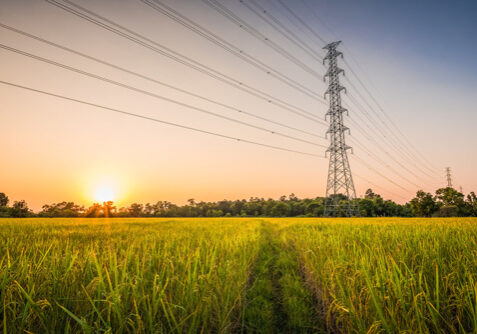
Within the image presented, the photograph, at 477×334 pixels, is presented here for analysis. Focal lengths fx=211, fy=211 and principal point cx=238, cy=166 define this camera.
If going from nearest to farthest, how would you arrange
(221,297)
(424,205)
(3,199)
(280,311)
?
1. (221,297)
2. (280,311)
3. (424,205)
4. (3,199)

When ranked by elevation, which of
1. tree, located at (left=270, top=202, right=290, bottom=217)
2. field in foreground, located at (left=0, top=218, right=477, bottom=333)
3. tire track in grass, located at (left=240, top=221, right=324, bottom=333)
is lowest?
tree, located at (left=270, top=202, right=290, bottom=217)

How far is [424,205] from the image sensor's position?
2003 inches

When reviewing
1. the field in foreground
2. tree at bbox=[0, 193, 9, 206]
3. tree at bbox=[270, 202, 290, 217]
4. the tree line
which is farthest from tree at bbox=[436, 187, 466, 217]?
tree at bbox=[0, 193, 9, 206]

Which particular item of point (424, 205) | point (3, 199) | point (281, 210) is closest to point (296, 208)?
point (281, 210)

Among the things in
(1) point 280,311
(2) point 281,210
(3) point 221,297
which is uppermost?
(3) point 221,297

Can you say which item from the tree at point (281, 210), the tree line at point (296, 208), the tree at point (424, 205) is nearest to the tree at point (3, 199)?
the tree line at point (296, 208)

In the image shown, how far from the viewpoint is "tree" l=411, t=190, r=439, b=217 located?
50.1 meters

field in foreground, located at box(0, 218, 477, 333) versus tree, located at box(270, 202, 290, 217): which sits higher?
field in foreground, located at box(0, 218, 477, 333)

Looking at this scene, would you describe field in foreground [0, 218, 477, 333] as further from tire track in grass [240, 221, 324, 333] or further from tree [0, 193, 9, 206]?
tree [0, 193, 9, 206]

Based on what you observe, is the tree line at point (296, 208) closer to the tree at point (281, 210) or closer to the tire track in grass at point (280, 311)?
the tree at point (281, 210)

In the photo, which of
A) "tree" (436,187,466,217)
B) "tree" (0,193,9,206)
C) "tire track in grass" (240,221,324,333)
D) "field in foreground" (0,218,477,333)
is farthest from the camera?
"tree" (0,193,9,206)

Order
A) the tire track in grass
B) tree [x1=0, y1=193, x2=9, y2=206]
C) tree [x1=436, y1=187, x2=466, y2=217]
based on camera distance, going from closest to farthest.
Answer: the tire track in grass, tree [x1=436, y1=187, x2=466, y2=217], tree [x1=0, y1=193, x2=9, y2=206]

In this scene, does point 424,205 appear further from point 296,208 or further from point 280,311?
point 280,311

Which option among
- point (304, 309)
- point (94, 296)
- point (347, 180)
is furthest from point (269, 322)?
point (347, 180)
